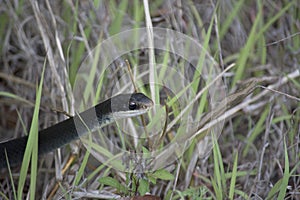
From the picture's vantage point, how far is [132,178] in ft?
5.66

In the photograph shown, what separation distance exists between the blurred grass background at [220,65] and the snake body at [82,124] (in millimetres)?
111

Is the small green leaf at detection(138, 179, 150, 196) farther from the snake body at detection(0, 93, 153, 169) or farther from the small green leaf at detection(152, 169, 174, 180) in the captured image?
the snake body at detection(0, 93, 153, 169)

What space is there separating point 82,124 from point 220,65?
738mm

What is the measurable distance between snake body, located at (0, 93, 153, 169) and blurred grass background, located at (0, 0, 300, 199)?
0.11 m

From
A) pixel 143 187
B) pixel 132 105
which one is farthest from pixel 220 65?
pixel 143 187

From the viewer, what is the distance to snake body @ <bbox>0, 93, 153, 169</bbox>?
69.1 inches

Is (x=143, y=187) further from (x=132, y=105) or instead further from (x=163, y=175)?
(x=132, y=105)

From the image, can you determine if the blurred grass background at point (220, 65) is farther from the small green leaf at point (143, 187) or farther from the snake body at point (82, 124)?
the snake body at point (82, 124)

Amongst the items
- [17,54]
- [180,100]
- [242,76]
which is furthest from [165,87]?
[17,54]

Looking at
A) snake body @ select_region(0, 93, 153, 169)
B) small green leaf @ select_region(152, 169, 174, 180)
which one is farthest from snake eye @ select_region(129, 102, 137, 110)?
small green leaf @ select_region(152, 169, 174, 180)

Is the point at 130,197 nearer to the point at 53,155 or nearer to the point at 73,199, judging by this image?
the point at 73,199

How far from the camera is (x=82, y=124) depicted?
1826mm

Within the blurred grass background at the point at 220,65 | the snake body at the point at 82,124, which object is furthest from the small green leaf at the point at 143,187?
the snake body at the point at 82,124

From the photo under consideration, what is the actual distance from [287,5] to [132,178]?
4.54ft
